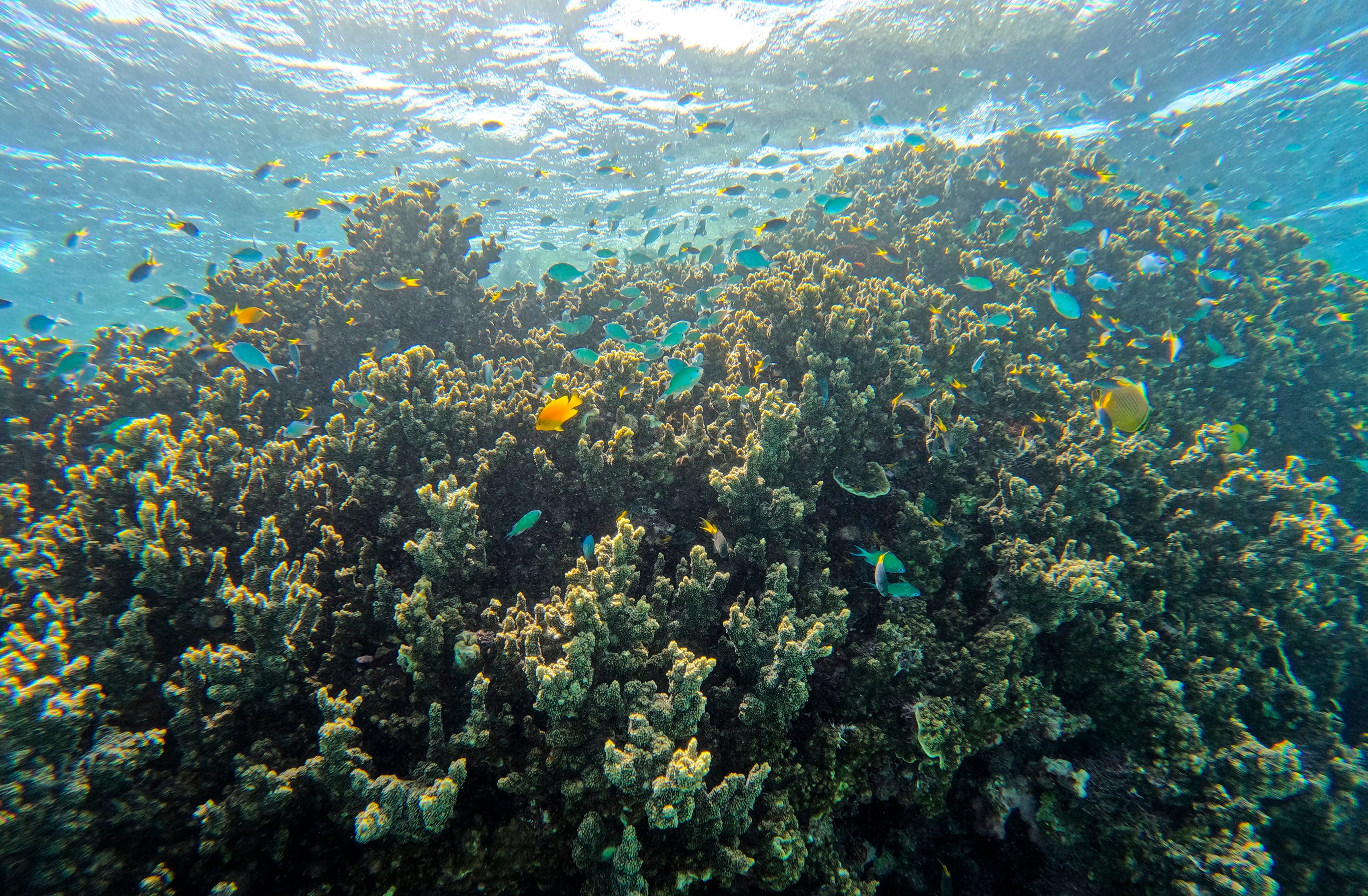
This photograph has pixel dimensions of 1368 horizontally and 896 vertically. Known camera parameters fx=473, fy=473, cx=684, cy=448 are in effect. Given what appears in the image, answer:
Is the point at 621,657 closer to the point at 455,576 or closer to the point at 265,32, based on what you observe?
the point at 455,576

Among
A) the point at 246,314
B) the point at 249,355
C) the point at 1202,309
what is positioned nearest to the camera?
the point at 249,355

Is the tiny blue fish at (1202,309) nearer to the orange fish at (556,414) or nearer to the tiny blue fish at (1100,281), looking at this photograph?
the tiny blue fish at (1100,281)

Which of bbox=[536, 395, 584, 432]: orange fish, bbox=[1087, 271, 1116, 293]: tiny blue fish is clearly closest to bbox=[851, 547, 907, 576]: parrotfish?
bbox=[536, 395, 584, 432]: orange fish

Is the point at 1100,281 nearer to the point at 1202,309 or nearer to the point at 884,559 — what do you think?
the point at 1202,309

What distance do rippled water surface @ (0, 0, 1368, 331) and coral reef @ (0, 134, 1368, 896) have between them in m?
7.48

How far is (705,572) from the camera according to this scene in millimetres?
3289

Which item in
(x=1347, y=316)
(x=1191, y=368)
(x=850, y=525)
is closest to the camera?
(x=850, y=525)

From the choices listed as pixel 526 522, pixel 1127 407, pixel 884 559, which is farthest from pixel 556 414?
pixel 1127 407

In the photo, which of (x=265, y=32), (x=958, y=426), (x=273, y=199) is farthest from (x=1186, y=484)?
(x=273, y=199)

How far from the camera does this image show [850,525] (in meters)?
4.28

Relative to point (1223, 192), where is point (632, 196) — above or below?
above

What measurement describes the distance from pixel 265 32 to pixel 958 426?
20.5 metres

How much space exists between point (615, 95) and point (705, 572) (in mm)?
18891

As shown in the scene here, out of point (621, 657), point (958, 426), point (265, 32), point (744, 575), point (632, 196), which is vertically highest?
point (632, 196)
